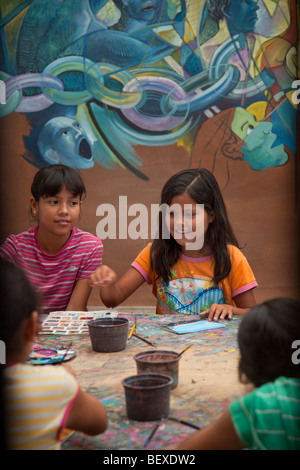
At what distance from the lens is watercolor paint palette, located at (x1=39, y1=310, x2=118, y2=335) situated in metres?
1.84

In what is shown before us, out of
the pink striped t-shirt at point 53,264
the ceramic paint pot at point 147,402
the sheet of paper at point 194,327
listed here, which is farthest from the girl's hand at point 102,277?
the ceramic paint pot at point 147,402

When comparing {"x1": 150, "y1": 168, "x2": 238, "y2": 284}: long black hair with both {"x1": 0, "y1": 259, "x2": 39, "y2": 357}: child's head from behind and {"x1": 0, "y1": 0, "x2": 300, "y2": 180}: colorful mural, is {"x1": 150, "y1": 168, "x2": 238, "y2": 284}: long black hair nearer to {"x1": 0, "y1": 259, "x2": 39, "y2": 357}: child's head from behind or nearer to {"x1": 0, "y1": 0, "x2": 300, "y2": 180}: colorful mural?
{"x1": 0, "y1": 259, "x2": 39, "y2": 357}: child's head from behind

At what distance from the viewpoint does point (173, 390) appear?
1.28 m

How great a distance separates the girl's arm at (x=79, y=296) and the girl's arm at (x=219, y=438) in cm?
146

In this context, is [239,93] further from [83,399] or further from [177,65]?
[83,399]

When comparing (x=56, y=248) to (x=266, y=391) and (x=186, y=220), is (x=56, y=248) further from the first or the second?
(x=266, y=391)

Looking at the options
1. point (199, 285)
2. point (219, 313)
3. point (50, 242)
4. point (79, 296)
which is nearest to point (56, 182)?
point (50, 242)

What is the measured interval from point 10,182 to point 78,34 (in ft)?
4.52

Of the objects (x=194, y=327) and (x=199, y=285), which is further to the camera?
(x=199, y=285)

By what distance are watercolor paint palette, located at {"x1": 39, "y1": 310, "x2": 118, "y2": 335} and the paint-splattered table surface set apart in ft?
0.16

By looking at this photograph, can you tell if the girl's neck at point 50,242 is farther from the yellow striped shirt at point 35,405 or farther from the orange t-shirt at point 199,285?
the yellow striped shirt at point 35,405

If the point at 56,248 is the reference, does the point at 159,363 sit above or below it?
below

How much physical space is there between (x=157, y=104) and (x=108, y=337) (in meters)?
3.03

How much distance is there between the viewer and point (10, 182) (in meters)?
4.39
